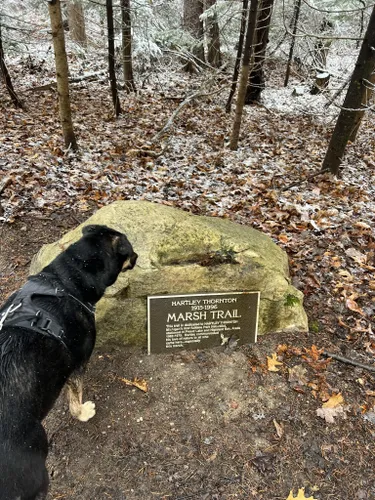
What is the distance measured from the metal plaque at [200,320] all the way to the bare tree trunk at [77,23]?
15998mm

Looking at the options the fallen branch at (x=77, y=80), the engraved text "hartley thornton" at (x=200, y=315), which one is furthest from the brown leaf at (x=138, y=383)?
the fallen branch at (x=77, y=80)

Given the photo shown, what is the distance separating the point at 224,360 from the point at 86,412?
1.53 metres

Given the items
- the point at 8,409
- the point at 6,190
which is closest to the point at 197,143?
the point at 6,190

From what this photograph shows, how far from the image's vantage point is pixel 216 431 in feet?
11.0

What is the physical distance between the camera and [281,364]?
155 inches

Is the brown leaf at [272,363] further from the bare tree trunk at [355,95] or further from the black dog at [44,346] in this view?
the bare tree trunk at [355,95]

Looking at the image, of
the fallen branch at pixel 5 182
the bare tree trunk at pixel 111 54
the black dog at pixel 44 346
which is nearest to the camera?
the black dog at pixel 44 346

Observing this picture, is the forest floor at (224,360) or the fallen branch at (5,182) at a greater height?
the fallen branch at (5,182)

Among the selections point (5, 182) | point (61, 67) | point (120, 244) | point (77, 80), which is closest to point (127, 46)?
point (77, 80)

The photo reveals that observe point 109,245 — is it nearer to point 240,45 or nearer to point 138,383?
point 138,383

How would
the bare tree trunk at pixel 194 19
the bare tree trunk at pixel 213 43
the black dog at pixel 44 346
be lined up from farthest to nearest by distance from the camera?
1. the bare tree trunk at pixel 194 19
2. the bare tree trunk at pixel 213 43
3. the black dog at pixel 44 346

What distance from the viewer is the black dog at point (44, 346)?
218 centimetres

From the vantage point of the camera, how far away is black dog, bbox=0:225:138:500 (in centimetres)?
218

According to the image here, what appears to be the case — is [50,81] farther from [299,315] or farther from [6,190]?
[299,315]
